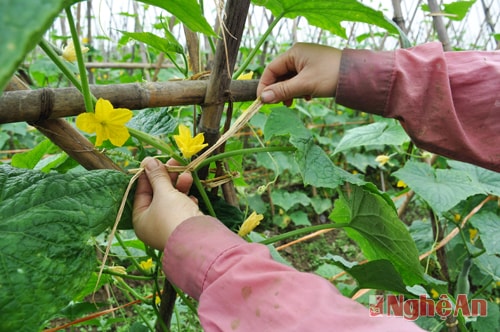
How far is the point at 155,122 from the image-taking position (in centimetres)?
76

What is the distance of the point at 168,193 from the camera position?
571 mm

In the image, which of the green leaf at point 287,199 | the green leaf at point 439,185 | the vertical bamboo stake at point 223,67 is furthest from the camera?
the green leaf at point 287,199

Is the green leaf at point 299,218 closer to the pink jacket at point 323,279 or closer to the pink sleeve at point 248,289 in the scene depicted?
the pink jacket at point 323,279

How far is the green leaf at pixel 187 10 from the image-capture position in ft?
1.46

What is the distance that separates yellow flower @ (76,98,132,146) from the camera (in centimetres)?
49

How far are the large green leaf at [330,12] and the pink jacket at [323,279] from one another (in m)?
0.06

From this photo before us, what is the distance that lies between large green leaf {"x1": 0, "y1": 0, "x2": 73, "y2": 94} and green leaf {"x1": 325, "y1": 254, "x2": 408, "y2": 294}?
2.04ft

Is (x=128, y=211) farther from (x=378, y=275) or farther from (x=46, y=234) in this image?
(x=378, y=275)

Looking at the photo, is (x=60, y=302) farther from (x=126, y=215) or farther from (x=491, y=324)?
(x=491, y=324)

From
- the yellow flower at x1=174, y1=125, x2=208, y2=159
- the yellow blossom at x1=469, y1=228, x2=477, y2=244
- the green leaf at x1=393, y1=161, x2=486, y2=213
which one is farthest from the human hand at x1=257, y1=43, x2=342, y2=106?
the yellow blossom at x1=469, y1=228, x2=477, y2=244

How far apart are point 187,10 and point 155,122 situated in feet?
1.08

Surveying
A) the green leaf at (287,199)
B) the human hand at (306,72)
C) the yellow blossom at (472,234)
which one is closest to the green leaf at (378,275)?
the human hand at (306,72)

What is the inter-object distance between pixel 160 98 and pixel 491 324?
1.31 meters

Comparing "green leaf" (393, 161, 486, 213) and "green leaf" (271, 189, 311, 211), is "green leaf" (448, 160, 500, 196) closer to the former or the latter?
"green leaf" (393, 161, 486, 213)
